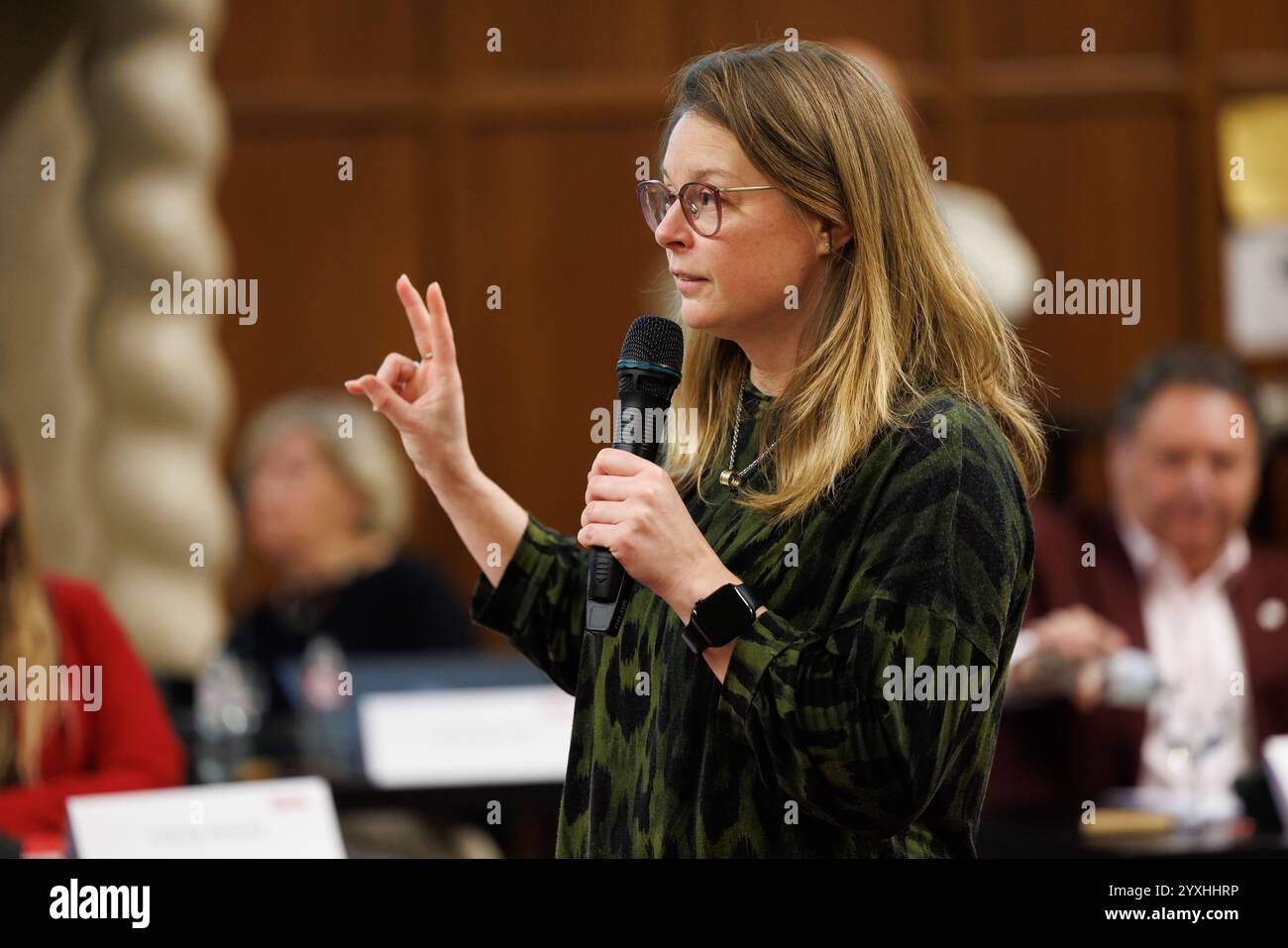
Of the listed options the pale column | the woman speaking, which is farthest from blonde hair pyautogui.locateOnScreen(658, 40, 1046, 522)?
the pale column

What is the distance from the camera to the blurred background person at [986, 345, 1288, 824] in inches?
131

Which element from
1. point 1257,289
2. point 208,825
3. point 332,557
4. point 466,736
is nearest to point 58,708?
point 466,736

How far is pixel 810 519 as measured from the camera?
1.43 m

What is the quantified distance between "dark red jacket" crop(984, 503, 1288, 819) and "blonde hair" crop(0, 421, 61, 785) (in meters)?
1.74

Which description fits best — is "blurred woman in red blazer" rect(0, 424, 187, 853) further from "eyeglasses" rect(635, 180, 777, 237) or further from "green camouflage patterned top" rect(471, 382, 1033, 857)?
"eyeglasses" rect(635, 180, 777, 237)

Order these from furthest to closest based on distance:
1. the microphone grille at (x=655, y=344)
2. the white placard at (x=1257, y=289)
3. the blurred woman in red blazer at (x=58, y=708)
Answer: the white placard at (x=1257, y=289) < the blurred woman in red blazer at (x=58, y=708) < the microphone grille at (x=655, y=344)

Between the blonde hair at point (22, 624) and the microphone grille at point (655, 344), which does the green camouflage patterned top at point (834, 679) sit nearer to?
the microphone grille at point (655, 344)

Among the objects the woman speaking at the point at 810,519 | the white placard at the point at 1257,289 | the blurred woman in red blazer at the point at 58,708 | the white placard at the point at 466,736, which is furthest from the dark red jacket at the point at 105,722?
the white placard at the point at 1257,289

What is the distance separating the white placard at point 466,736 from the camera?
138 inches

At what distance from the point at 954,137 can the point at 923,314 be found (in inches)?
172

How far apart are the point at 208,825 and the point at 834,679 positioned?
3.14 feet

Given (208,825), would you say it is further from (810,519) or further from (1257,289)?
(1257,289)

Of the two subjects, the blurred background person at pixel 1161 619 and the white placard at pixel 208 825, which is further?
the blurred background person at pixel 1161 619
